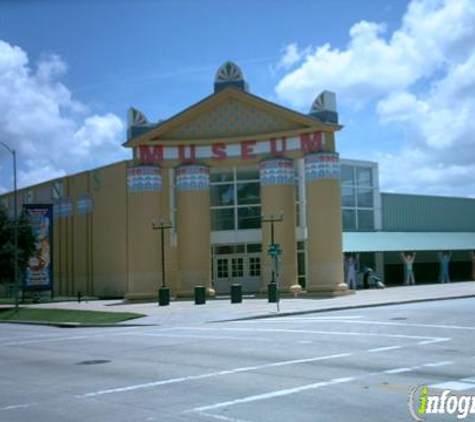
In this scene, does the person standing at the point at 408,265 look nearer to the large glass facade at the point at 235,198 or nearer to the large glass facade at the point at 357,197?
the large glass facade at the point at 357,197

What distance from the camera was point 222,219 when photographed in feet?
149

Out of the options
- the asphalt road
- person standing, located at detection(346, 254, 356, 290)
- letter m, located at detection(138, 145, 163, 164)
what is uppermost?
letter m, located at detection(138, 145, 163, 164)

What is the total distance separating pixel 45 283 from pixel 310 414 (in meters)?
39.8

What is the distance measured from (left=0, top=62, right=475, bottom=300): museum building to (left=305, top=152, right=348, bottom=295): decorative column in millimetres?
54

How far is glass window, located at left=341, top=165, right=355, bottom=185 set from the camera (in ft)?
155

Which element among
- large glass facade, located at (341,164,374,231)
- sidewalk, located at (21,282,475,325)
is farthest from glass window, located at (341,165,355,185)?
sidewalk, located at (21,282,475,325)

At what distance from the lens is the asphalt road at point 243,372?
31.1ft

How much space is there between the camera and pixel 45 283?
46.3 m

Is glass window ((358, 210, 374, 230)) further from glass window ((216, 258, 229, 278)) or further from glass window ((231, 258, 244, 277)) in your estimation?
glass window ((216, 258, 229, 278))

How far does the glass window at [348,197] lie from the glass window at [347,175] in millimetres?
343

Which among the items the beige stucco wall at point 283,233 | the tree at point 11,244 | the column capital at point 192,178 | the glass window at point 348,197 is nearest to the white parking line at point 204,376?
the beige stucco wall at point 283,233

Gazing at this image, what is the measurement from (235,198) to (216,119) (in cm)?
603

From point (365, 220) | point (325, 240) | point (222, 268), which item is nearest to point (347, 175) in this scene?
point (365, 220)

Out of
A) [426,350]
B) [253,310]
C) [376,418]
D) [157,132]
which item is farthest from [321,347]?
[157,132]
